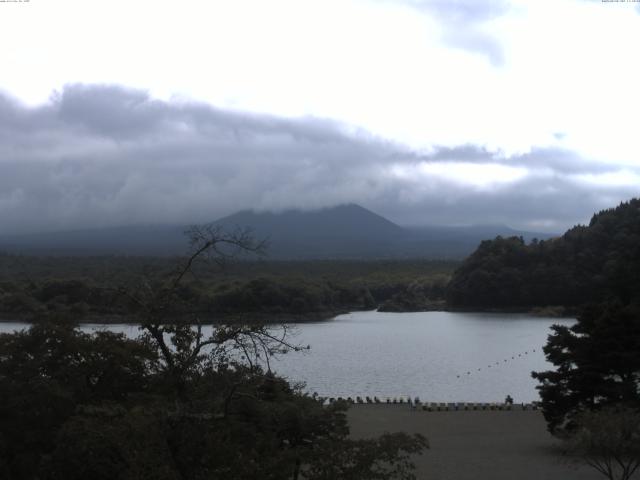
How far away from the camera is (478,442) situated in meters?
17.5

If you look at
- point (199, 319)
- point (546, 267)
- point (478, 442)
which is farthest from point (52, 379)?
point (546, 267)

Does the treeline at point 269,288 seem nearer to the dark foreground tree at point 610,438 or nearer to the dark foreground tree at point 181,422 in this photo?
the dark foreground tree at point 181,422

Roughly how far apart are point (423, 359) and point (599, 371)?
79.2ft

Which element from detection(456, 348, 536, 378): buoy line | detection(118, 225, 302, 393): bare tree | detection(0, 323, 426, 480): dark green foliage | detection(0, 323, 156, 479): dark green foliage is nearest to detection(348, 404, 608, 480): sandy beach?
detection(0, 323, 426, 480): dark green foliage

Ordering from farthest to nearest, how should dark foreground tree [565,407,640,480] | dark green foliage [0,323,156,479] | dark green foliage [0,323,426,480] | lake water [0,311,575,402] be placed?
1. lake water [0,311,575,402]
2. dark foreground tree [565,407,640,480]
3. dark green foliage [0,323,156,479]
4. dark green foliage [0,323,426,480]

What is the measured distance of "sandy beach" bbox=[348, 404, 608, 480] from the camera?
556 inches

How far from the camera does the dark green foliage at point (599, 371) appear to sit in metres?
15.5

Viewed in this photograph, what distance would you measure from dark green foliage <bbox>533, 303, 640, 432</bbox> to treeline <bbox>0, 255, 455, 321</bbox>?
782 inches

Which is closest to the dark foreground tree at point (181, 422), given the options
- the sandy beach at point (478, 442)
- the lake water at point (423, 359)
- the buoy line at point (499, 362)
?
the sandy beach at point (478, 442)

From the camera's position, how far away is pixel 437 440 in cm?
1775

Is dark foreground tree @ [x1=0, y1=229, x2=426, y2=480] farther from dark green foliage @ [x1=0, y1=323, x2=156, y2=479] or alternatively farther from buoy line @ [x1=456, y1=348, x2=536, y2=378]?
buoy line @ [x1=456, y1=348, x2=536, y2=378]

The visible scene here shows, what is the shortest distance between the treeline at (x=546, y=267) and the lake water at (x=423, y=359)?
829 centimetres

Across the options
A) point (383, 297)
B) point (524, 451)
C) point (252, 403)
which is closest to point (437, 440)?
point (524, 451)

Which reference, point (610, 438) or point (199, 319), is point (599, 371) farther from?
point (199, 319)
